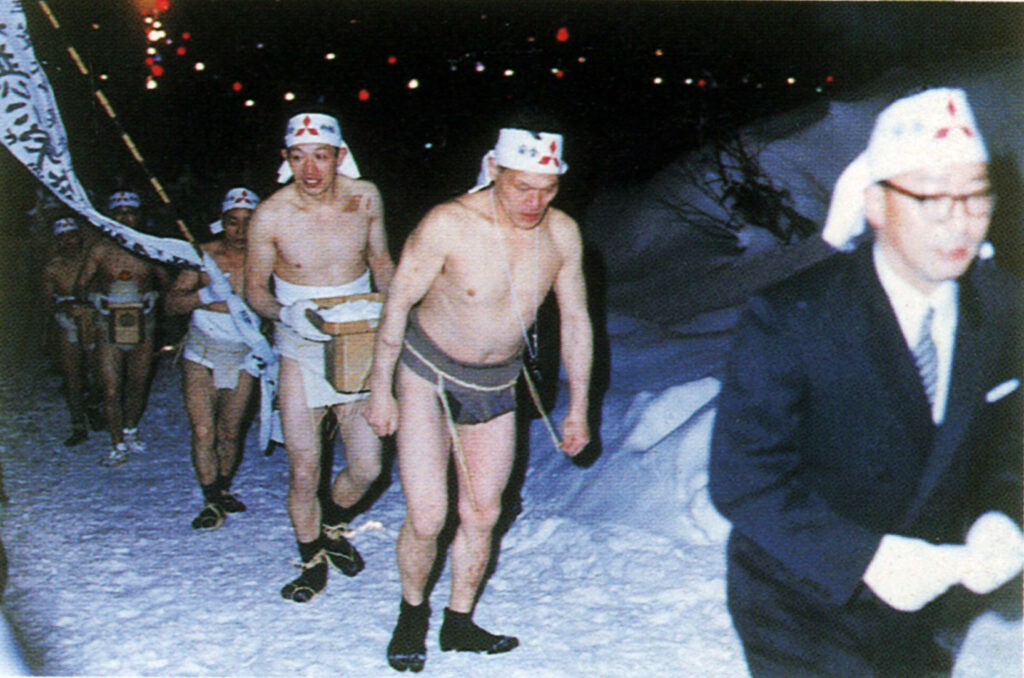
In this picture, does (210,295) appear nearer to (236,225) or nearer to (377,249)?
(236,225)

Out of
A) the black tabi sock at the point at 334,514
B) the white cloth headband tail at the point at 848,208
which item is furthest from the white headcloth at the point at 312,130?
the white cloth headband tail at the point at 848,208

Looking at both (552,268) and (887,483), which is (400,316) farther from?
(887,483)

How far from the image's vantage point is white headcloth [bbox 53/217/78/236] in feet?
22.1

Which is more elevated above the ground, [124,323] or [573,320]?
[573,320]

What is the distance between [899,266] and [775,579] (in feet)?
2.09

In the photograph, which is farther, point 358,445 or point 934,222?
point 358,445

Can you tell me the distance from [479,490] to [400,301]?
71cm

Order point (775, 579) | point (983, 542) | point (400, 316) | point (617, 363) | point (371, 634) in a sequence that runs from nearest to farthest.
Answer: point (983, 542)
point (775, 579)
point (400, 316)
point (371, 634)
point (617, 363)

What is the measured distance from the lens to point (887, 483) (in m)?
1.71

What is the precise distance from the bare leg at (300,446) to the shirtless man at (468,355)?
767 mm

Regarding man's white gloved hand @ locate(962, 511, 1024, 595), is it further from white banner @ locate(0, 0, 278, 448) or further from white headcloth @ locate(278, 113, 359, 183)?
white banner @ locate(0, 0, 278, 448)

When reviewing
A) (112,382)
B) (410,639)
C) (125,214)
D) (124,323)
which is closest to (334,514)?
(410,639)

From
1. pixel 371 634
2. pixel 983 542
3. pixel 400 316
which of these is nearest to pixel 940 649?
pixel 983 542

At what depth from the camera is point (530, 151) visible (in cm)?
301
